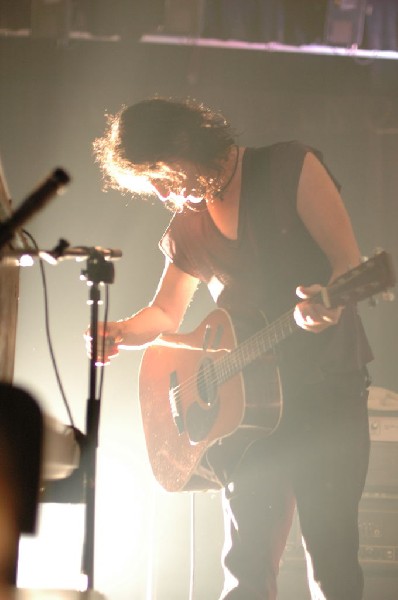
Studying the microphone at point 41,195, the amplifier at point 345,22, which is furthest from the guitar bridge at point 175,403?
the amplifier at point 345,22

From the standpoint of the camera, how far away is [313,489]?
242 cm

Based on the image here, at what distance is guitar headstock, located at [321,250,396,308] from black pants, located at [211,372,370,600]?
0.28m

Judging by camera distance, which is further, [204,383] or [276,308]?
[204,383]

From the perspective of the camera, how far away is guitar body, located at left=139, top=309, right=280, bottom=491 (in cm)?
276

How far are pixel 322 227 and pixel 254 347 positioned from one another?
0.46m

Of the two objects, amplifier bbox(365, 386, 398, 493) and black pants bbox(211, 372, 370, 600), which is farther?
amplifier bbox(365, 386, 398, 493)

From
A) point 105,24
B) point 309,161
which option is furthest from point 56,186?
point 105,24

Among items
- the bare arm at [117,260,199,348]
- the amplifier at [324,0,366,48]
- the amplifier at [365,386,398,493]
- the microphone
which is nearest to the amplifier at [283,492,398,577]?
the amplifier at [365,386,398,493]

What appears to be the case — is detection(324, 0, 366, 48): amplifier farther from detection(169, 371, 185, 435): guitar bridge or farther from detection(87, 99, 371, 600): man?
detection(169, 371, 185, 435): guitar bridge

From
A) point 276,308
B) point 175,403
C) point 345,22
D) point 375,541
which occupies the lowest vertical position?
point 375,541

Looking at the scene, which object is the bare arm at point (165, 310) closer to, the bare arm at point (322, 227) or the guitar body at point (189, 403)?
the guitar body at point (189, 403)

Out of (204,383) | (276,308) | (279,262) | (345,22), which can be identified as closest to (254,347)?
(276,308)

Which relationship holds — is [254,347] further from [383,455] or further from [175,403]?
[383,455]

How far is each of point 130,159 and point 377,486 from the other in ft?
6.66
